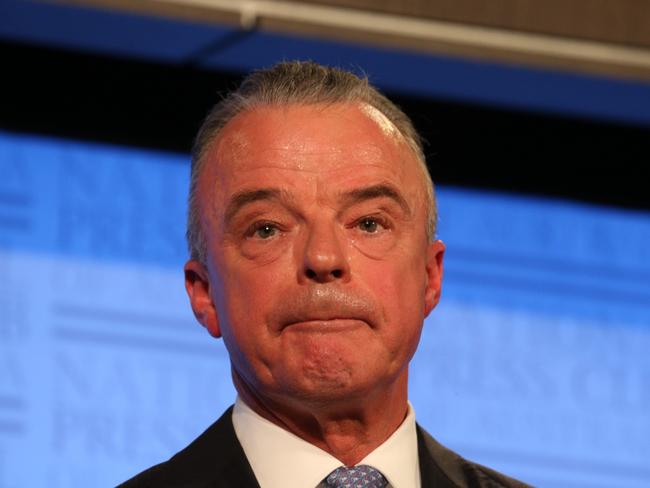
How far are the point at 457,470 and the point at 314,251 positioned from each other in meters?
0.41

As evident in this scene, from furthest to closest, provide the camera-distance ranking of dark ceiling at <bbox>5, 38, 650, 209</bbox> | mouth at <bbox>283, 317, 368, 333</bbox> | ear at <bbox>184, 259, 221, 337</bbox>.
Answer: dark ceiling at <bbox>5, 38, 650, 209</bbox> < ear at <bbox>184, 259, 221, 337</bbox> < mouth at <bbox>283, 317, 368, 333</bbox>

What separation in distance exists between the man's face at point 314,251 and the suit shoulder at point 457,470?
0.13 meters

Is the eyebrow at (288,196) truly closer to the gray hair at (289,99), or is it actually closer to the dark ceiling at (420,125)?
the gray hair at (289,99)

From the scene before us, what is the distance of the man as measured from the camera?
6.01ft

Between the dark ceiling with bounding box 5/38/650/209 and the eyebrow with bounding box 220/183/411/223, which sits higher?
the dark ceiling with bounding box 5/38/650/209

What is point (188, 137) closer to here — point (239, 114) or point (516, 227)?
point (516, 227)

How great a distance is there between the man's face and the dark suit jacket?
84mm

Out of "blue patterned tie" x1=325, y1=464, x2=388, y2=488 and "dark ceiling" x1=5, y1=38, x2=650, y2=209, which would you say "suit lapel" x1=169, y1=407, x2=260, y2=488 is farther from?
"dark ceiling" x1=5, y1=38, x2=650, y2=209

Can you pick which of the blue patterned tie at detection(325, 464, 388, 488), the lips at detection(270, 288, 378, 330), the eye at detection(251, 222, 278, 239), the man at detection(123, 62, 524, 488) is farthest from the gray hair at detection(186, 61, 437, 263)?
the blue patterned tie at detection(325, 464, 388, 488)

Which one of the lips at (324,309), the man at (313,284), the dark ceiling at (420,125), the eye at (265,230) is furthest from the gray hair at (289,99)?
the dark ceiling at (420,125)

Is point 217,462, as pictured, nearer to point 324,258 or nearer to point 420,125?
point 324,258

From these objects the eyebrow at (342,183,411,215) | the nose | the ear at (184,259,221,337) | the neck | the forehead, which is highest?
the forehead

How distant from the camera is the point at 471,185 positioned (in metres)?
3.60

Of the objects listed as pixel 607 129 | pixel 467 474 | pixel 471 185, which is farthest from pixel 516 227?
pixel 467 474
